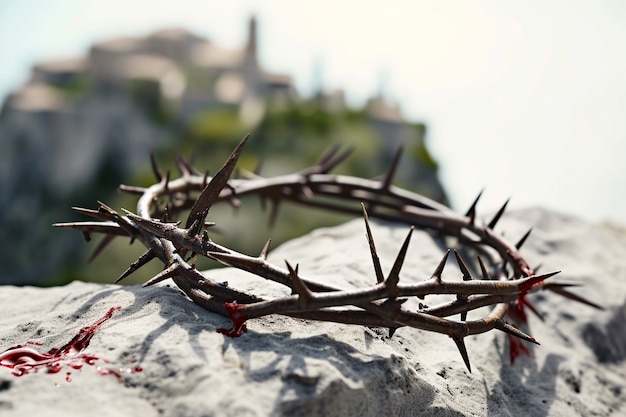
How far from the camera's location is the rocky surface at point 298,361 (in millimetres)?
1668

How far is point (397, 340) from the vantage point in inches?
92.7

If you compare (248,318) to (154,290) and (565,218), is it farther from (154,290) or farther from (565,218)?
(565,218)

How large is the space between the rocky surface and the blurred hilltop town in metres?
25.5

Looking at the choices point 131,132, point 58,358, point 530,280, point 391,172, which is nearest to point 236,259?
point 58,358

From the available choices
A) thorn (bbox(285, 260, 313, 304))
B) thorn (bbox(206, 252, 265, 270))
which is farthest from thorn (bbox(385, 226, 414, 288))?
thorn (bbox(206, 252, 265, 270))

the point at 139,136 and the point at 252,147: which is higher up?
the point at 252,147

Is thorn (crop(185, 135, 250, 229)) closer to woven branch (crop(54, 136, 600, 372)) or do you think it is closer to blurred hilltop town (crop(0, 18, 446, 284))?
woven branch (crop(54, 136, 600, 372))

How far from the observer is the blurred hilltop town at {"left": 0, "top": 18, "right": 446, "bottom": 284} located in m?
31.9

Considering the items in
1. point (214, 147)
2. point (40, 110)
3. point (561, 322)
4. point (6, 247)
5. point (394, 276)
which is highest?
point (394, 276)

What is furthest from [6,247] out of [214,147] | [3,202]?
[214,147]

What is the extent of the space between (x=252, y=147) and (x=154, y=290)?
28399 mm

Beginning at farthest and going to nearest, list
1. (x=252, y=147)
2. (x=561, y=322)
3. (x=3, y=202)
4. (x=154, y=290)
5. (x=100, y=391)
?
(x=3, y=202) < (x=252, y=147) < (x=561, y=322) < (x=154, y=290) < (x=100, y=391)

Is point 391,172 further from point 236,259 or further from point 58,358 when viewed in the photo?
point 58,358

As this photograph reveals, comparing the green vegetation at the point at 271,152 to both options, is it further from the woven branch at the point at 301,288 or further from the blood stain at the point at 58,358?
the blood stain at the point at 58,358
